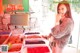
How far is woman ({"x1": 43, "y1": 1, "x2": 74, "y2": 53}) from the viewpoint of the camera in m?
1.33

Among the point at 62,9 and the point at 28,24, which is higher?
the point at 62,9

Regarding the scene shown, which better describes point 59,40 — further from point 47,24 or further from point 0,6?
point 0,6

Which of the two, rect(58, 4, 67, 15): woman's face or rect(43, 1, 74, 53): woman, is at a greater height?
rect(58, 4, 67, 15): woman's face

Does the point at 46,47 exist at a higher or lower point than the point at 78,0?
lower

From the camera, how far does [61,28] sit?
4.41 ft

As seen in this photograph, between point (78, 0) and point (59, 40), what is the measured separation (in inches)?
13.2

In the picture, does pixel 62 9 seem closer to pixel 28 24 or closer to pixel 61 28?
pixel 61 28

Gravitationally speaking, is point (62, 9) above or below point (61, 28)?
above

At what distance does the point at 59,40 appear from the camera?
135cm

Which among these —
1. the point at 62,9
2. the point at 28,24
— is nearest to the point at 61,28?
the point at 62,9

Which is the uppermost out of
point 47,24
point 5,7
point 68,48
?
point 5,7

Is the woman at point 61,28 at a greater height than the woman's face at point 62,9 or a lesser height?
lesser

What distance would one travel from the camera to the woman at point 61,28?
1335mm

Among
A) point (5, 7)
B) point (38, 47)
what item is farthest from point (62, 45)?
point (5, 7)
